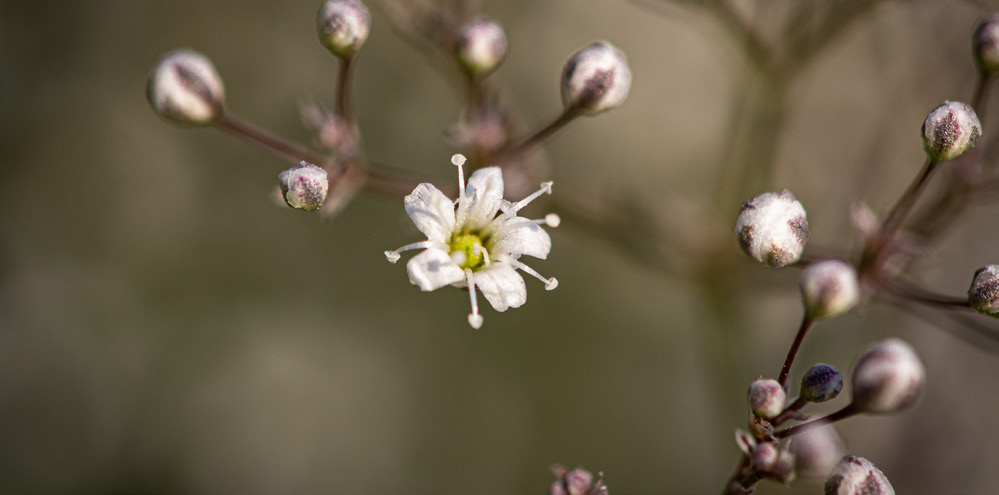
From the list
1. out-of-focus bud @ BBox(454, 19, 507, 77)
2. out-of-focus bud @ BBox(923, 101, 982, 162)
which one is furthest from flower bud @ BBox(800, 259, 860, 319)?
out-of-focus bud @ BBox(454, 19, 507, 77)

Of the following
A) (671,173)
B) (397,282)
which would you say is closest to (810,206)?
(671,173)

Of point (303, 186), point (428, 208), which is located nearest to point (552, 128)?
point (428, 208)

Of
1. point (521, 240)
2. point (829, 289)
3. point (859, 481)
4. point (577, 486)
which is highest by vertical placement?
point (521, 240)

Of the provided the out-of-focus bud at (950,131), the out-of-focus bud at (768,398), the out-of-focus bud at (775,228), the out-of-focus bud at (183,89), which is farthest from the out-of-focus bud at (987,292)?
the out-of-focus bud at (183,89)

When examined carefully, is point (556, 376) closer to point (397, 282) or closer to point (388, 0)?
point (397, 282)

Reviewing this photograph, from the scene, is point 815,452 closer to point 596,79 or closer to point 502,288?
point 502,288

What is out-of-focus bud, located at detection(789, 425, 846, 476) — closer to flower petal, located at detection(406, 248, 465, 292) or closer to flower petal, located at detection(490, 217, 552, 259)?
flower petal, located at detection(490, 217, 552, 259)
